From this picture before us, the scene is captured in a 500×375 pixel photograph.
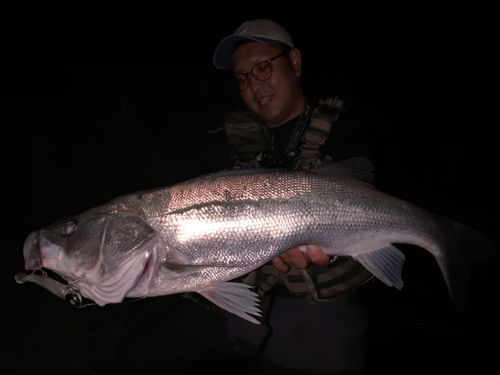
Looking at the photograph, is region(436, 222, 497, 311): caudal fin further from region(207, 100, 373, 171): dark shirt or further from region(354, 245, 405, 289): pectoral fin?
region(207, 100, 373, 171): dark shirt

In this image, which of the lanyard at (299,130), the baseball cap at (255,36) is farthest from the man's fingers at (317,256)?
the baseball cap at (255,36)

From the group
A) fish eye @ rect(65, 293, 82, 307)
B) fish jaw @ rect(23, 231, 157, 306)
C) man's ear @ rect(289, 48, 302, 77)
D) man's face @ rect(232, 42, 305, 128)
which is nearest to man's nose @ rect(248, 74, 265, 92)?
man's face @ rect(232, 42, 305, 128)

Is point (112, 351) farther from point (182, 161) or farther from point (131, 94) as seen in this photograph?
point (131, 94)

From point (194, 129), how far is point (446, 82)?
252 inches

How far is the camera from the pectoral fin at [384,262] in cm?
181

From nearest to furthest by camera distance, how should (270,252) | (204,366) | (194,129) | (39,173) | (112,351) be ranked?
(270,252) < (204,366) < (112,351) < (39,173) < (194,129)

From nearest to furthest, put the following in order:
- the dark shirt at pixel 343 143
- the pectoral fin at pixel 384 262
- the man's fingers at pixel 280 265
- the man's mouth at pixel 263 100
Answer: the pectoral fin at pixel 384 262 → the man's fingers at pixel 280 265 → the dark shirt at pixel 343 143 → the man's mouth at pixel 263 100

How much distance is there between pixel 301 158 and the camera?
229 cm

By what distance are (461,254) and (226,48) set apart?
2.66m

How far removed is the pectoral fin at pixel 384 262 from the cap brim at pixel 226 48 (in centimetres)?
198

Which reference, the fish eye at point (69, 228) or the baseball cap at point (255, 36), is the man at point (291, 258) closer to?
the baseball cap at point (255, 36)

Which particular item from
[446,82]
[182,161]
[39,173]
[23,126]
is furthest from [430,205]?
[23,126]

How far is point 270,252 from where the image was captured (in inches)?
65.8

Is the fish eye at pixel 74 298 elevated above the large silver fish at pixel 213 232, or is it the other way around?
the large silver fish at pixel 213 232
